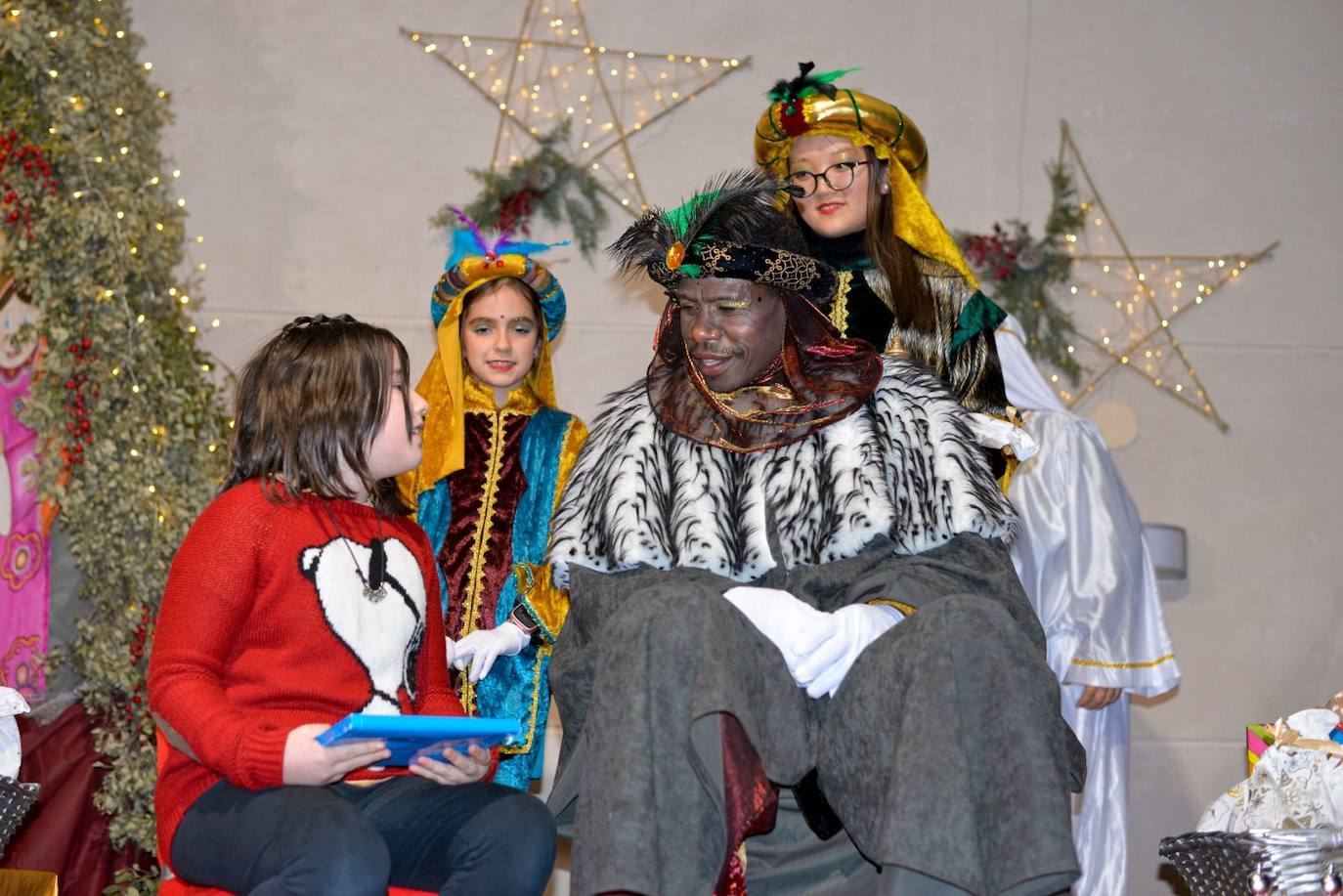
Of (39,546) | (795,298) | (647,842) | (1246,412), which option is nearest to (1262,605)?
(1246,412)

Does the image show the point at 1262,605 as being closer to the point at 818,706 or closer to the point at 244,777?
the point at 818,706

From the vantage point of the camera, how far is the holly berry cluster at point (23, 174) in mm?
4145

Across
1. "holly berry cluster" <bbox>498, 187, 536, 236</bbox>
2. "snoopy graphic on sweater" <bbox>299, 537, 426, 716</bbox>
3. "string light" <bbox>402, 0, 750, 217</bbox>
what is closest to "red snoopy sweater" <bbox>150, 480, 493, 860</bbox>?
"snoopy graphic on sweater" <bbox>299, 537, 426, 716</bbox>

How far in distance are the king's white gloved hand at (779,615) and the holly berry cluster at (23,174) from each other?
2.62 m

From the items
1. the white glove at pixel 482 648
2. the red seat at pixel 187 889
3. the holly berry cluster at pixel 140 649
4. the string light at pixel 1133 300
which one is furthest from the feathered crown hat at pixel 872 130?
the holly berry cluster at pixel 140 649

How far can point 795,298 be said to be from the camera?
3.09 metres

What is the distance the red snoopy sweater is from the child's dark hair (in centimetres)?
6

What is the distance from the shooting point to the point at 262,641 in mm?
2547

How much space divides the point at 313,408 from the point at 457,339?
1.23 meters

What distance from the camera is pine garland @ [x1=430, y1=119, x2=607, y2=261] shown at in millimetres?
5102

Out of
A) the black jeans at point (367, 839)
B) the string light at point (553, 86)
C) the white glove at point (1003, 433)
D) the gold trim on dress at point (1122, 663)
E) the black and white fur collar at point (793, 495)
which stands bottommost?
the black jeans at point (367, 839)

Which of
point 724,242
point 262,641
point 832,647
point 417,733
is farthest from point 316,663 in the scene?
point 724,242

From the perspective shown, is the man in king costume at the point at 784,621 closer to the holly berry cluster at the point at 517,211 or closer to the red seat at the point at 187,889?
the red seat at the point at 187,889

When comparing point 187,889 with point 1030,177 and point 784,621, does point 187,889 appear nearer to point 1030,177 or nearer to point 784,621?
point 784,621
